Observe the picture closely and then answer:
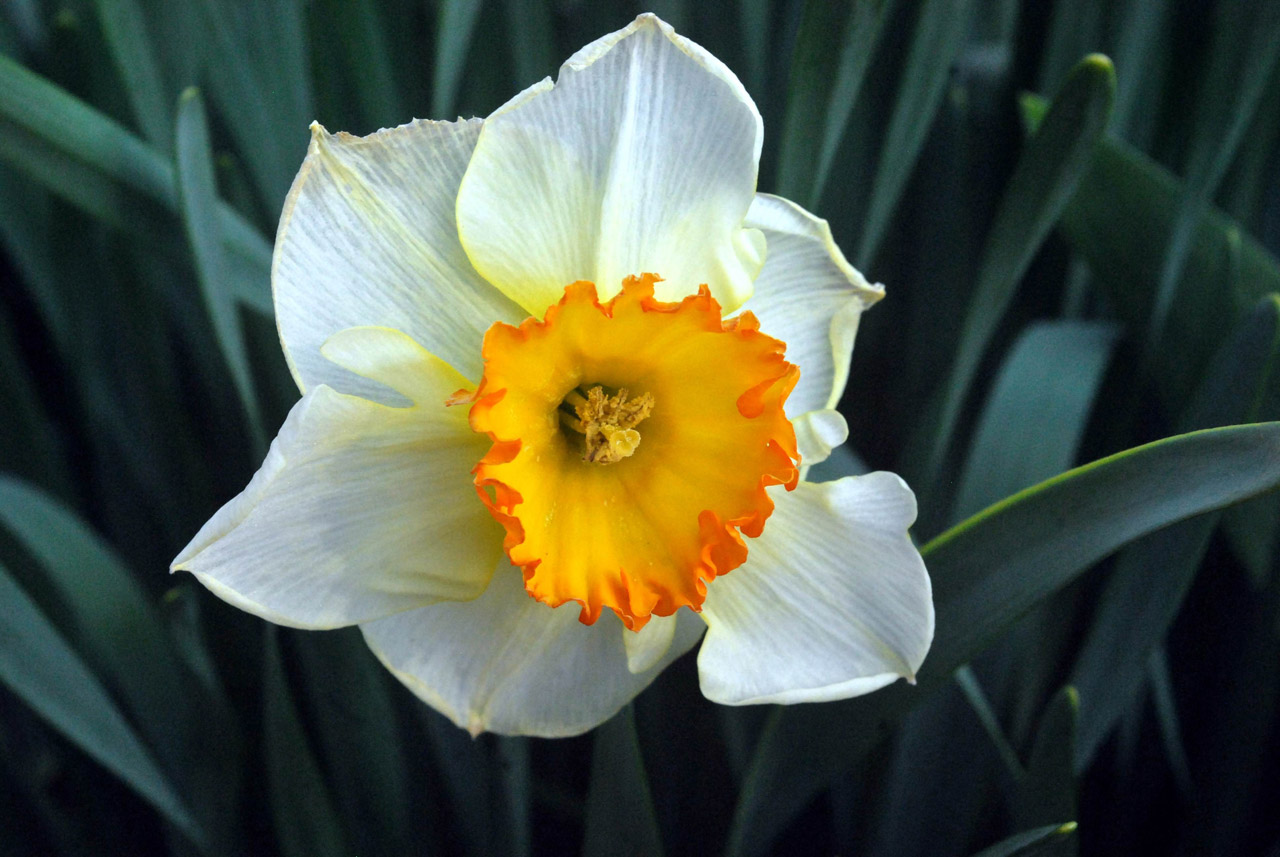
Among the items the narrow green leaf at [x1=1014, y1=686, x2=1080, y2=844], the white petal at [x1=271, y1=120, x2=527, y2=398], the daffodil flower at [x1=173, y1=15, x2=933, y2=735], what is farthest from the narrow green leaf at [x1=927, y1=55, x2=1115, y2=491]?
the white petal at [x1=271, y1=120, x2=527, y2=398]

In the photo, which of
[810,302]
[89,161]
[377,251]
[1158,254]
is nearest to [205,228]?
[89,161]

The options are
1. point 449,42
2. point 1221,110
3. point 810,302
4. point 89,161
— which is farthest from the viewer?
point 1221,110

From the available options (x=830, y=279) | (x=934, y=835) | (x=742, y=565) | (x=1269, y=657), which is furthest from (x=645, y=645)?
(x=1269, y=657)

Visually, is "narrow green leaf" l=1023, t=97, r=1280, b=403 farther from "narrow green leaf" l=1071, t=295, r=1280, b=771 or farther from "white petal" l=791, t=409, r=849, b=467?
"white petal" l=791, t=409, r=849, b=467

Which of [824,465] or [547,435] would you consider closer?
[547,435]

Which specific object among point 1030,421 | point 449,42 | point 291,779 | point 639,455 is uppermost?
point 449,42

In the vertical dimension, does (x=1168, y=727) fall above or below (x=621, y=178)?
below

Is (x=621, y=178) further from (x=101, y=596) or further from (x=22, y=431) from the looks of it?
(x=22, y=431)
